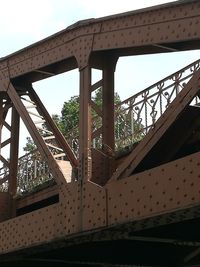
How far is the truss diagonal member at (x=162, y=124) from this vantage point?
747 cm

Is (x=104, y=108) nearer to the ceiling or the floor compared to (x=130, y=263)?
nearer to the ceiling

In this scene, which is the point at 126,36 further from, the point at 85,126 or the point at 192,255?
the point at 192,255

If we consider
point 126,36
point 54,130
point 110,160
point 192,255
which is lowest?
point 192,255

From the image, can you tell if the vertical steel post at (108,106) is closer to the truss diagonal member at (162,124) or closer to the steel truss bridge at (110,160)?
the steel truss bridge at (110,160)

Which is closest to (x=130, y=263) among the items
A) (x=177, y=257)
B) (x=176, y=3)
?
(x=177, y=257)

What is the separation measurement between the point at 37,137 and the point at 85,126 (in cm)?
126

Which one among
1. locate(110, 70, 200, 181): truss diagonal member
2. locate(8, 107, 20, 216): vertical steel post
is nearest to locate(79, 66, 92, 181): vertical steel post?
locate(110, 70, 200, 181): truss diagonal member

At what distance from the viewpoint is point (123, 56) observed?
30.4 feet

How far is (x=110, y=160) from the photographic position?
30.7ft

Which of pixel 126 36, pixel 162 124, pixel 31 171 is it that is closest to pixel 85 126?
pixel 126 36

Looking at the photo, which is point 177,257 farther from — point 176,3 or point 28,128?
point 176,3

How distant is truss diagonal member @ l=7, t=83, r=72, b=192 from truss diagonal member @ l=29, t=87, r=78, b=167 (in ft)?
0.89

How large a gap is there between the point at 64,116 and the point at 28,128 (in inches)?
1640

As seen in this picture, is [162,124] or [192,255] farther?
[192,255]
